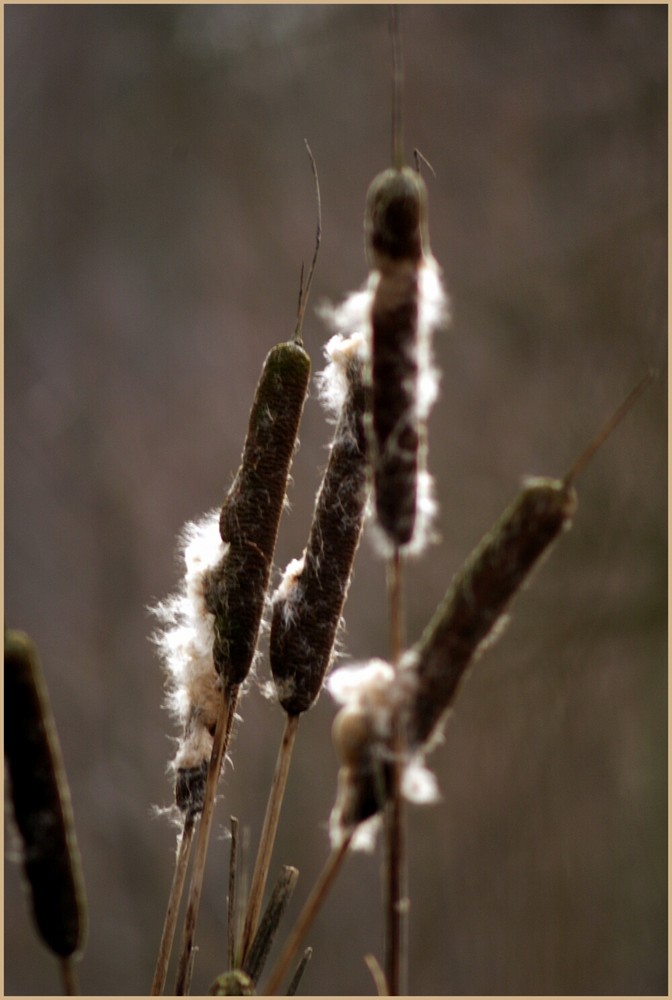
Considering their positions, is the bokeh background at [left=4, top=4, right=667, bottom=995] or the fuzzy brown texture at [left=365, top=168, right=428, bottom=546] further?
the bokeh background at [left=4, top=4, right=667, bottom=995]

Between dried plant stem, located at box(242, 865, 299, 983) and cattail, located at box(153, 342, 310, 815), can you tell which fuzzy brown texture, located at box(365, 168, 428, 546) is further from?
dried plant stem, located at box(242, 865, 299, 983)

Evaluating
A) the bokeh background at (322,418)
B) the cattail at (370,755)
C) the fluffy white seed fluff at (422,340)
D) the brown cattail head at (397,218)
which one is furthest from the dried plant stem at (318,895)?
the bokeh background at (322,418)

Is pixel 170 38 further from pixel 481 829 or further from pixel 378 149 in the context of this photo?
pixel 481 829

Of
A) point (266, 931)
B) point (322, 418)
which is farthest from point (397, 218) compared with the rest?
point (322, 418)

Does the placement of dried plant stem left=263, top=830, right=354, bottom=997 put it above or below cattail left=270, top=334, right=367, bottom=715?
below

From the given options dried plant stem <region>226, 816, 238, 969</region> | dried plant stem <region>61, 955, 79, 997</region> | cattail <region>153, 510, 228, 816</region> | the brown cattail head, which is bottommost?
dried plant stem <region>61, 955, 79, 997</region>

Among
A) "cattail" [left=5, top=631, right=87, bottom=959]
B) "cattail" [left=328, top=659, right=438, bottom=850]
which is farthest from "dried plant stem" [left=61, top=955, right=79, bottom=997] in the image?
"cattail" [left=328, top=659, right=438, bottom=850]

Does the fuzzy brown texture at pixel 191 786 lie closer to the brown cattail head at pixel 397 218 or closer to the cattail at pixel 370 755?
the cattail at pixel 370 755

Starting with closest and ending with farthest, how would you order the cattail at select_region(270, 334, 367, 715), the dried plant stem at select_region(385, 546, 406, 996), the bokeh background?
the dried plant stem at select_region(385, 546, 406, 996) < the cattail at select_region(270, 334, 367, 715) < the bokeh background

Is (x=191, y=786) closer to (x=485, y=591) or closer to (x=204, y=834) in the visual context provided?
(x=204, y=834)
